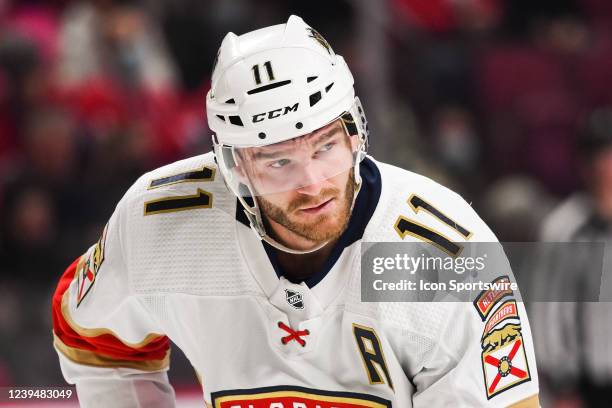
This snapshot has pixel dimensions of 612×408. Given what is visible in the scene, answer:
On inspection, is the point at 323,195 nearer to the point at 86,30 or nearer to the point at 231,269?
the point at 231,269

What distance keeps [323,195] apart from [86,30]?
232cm

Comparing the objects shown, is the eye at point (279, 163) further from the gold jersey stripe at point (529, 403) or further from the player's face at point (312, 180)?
the gold jersey stripe at point (529, 403)

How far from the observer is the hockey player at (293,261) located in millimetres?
1889

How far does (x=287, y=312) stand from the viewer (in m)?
2.01

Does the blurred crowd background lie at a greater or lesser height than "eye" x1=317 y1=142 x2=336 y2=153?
lesser

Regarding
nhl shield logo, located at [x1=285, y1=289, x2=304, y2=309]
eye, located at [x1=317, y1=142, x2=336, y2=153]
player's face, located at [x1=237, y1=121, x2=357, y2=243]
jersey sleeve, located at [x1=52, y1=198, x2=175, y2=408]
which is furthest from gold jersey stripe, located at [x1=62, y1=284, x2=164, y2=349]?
eye, located at [x1=317, y1=142, x2=336, y2=153]

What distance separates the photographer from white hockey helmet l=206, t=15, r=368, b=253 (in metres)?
1.87

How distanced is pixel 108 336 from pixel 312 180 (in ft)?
2.12

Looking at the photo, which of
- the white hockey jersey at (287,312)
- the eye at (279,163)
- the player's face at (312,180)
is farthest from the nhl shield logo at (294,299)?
the eye at (279,163)

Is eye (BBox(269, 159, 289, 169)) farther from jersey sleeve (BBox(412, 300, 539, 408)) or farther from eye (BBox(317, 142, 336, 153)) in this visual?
jersey sleeve (BBox(412, 300, 539, 408))

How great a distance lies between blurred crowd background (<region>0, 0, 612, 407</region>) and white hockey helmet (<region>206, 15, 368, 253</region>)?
4.53ft

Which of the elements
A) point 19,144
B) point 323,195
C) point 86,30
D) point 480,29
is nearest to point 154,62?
point 86,30

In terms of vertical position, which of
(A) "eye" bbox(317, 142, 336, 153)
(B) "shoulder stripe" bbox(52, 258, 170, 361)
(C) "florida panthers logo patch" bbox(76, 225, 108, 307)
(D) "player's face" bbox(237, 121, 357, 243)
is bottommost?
(B) "shoulder stripe" bbox(52, 258, 170, 361)

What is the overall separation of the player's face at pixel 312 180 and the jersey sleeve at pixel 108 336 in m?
0.37
